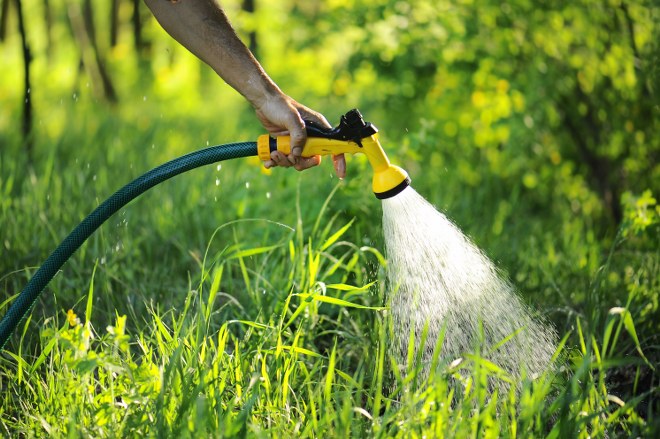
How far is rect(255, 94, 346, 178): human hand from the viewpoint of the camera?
2051mm

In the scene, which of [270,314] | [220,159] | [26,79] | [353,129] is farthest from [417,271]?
[26,79]

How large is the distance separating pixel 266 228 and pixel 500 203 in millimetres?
1743

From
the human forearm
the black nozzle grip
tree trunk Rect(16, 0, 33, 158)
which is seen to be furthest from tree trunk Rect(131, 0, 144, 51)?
the black nozzle grip

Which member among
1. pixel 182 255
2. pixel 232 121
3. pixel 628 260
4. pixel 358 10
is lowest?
pixel 628 260

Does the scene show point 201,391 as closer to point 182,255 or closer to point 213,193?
point 182,255

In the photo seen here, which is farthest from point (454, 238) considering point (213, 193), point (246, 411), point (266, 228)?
point (213, 193)

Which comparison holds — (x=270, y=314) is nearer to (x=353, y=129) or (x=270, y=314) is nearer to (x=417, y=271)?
(x=417, y=271)

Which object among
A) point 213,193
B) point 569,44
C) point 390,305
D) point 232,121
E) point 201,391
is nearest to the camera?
point 201,391

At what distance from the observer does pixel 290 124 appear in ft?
6.79

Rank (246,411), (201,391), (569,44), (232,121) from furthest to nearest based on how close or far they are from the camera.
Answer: (232,121) → (569,44) → (201,391) → (246,411)

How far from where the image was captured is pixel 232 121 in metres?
6.59

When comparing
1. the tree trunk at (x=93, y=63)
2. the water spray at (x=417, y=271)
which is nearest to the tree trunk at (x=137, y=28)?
the tree trunk at (x=93, y=63)

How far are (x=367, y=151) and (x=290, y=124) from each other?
22cm

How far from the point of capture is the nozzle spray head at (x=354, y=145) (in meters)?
1.97
